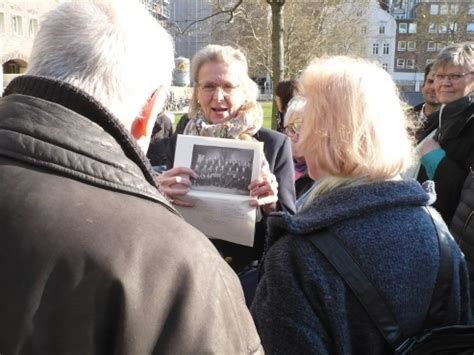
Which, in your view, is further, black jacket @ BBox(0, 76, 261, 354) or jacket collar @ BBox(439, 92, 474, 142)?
jacket collar @ BBox(439, 92, 474, 142)

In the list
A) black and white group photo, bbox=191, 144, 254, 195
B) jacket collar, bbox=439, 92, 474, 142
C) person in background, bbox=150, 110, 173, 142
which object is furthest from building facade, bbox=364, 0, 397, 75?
→ black and white group photo, bbox=191, 144, 254, 195

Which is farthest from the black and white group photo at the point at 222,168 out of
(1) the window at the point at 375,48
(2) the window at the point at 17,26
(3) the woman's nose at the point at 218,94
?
(1) the window at the point at 375,48

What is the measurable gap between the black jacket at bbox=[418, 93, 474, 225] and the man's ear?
200 centimetres

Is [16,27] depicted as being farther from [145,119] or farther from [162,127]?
[145,119]

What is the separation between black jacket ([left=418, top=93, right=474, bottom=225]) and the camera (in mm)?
2863

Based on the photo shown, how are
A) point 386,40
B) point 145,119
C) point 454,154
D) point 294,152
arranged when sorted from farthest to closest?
point 386,40 → point 294,152 → point 454,154 → point 145,119

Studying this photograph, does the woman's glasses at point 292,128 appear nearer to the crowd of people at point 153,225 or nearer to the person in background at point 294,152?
the person in background at point 294,152

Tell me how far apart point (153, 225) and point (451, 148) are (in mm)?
2306

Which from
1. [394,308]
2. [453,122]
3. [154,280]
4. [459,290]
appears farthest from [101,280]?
[453,122]

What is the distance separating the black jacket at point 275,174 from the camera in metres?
2.60

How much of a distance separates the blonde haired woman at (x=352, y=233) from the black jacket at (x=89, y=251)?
0.47 metres

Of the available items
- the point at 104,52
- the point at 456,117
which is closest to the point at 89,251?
the point at 104,52

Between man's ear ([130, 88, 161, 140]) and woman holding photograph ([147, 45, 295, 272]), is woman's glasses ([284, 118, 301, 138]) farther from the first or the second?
man's ear ([130, 88, 161, 140])

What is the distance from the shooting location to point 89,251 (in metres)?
1.02
